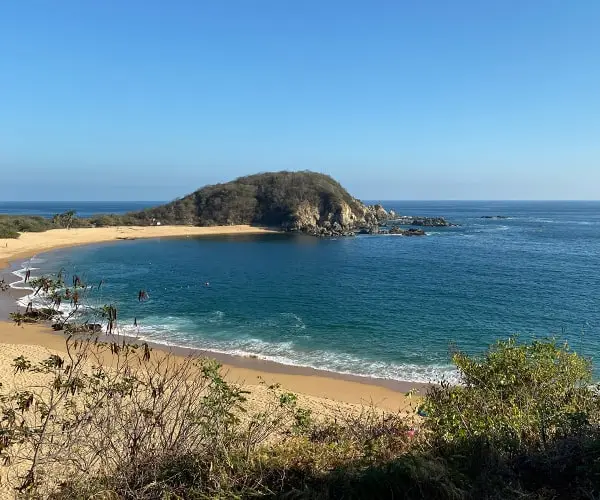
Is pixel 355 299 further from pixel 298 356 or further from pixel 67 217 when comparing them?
pixel 67 217

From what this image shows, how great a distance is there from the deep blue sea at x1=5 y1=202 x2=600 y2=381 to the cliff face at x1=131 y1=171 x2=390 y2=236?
117 ft

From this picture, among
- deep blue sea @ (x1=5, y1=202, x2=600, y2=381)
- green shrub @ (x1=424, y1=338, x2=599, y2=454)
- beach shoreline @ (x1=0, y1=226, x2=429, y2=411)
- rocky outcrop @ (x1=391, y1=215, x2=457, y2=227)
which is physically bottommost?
beach shoreline @ (x1=0, y1=226, x2=429, y2=411)

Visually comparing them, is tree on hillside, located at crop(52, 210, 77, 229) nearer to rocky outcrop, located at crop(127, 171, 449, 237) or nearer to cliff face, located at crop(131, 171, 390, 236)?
rocky outcrop, located at crop(127, 171, 449, 237)

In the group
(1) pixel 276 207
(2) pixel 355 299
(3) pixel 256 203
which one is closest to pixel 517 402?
(2) pixel 355 299

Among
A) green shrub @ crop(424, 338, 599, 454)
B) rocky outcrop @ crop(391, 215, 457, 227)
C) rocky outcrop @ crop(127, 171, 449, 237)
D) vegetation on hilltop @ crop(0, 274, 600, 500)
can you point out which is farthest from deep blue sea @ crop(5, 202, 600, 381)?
rocky outcrop @ crop(391, 215, 457, 227)

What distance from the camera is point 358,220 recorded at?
108 metres

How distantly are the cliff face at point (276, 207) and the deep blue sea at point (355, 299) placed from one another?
3576 cm

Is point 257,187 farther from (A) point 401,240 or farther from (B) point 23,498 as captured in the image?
(B) point 23,498

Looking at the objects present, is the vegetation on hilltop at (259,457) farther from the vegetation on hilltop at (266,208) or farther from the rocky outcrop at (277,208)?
the vegetation on hilltop at (266,208)

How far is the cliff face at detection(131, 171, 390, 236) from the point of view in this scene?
101562 mm

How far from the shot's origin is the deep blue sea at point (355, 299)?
23.6 m

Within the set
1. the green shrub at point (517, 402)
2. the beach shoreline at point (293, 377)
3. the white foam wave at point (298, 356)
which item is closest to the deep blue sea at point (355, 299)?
the white foam wave at point (298, 356)

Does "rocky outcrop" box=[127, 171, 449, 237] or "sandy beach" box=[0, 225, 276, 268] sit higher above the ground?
"rocky outcrop" box=[127, 171, 449, 237]

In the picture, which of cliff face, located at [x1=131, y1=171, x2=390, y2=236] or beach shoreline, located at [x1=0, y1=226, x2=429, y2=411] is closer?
beach shoreline, located at [x1=0, y1=226, x2=429, y2=411]
